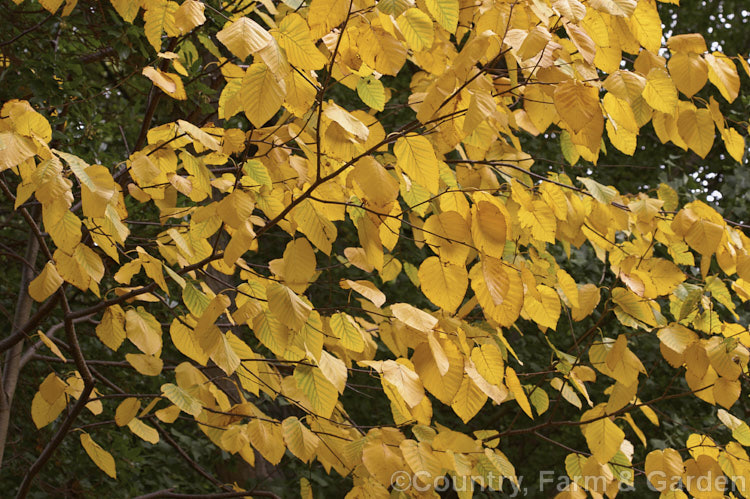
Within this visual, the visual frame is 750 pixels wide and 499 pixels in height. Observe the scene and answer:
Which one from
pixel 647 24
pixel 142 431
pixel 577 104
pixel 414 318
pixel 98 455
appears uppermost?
pixel 647 24

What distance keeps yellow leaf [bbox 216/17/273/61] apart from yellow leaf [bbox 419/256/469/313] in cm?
59

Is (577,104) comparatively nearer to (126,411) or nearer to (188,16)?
(188,16)

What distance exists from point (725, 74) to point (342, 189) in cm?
98

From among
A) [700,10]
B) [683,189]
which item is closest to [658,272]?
[683,189]

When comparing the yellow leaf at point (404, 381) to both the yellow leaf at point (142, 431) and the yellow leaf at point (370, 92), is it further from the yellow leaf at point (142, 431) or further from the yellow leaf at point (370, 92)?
the yellow leaf at point (142, 431)

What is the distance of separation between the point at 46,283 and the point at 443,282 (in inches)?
42.9

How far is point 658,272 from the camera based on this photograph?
230 cm

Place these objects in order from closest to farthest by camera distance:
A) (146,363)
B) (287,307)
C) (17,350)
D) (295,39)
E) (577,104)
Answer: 1. (295,39)
2. (577,104)
3. (287,307)
4. (146,363)
5. (17,350)

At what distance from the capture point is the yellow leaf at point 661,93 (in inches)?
62.9

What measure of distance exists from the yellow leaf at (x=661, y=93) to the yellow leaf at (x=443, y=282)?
1.98 feet

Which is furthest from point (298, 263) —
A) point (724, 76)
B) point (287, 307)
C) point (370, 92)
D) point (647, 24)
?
point (724, 76)

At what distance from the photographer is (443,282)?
1.51 metres

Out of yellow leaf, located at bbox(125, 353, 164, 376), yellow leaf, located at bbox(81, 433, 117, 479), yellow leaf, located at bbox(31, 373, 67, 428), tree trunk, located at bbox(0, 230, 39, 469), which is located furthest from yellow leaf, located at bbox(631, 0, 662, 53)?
tree trunk, located at bbox(0, 230, 39, 469)

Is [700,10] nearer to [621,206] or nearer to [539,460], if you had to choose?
[539,460]
